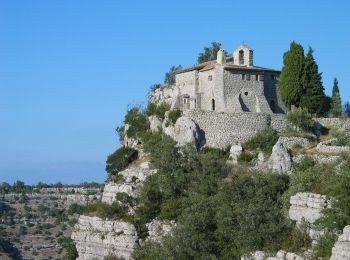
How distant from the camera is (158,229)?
48.6 meters

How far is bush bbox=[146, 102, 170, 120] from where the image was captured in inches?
2174

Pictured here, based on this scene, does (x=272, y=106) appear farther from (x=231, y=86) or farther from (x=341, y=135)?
(x=341, y=135)

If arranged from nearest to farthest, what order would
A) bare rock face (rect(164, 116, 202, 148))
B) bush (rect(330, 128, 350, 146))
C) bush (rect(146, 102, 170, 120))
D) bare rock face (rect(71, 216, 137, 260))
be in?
bare rock face (rect(71, 216, 137, 260)) → bush (rect(330, 128, 350, 146)) → bare rock face (rect(164, 116, 202, 148)) → bush (rect(146, 102, 170, 120))

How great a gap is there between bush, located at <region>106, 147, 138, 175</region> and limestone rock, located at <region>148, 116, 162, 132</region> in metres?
2.09

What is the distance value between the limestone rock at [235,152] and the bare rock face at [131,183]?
5.18 m

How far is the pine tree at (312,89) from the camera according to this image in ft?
181

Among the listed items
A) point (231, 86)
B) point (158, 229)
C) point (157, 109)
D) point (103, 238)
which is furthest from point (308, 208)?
point (157, 109)

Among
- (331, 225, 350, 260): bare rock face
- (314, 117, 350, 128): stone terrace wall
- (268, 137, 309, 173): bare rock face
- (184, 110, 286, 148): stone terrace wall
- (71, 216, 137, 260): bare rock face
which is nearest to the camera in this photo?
(331, 225, 350, 260): bare rock face

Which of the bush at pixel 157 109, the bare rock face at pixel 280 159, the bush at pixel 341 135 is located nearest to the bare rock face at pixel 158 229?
the bare rock face at pixel 280 159

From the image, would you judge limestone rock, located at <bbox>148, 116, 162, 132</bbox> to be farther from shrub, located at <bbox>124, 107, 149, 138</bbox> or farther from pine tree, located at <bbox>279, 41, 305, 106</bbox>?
pine tree, located at <bbox>279, 41, 305, 106</bbox>

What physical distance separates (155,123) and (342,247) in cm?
2103

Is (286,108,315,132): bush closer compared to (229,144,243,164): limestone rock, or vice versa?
(229,144,243,164): limestone rock

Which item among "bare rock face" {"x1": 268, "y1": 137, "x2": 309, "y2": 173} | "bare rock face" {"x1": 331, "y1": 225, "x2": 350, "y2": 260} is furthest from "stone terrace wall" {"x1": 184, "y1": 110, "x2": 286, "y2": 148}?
"bare rock face" {"x1": 331, "y1": 225, "x2": 350, "y2": 260}

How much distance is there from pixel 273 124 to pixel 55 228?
52691mm
